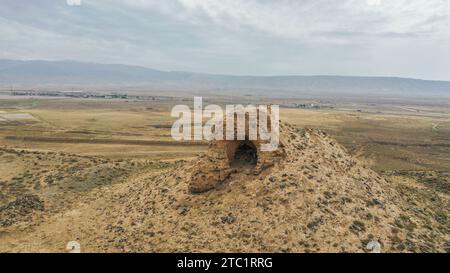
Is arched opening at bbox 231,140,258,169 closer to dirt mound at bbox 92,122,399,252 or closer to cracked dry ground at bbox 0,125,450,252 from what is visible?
dirt mound at bbox 92,122,399,252

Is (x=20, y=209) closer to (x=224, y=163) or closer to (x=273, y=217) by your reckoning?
(x=224, y=163)

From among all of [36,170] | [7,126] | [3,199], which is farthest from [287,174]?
[7,126]

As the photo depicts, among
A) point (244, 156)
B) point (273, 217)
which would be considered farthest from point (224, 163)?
point (273, 217)

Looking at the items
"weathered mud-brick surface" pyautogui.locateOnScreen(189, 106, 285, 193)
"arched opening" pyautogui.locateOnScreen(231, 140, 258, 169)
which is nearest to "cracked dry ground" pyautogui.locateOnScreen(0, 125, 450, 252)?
"weathered mud-brick surface" pyautogui.locateOnScreen(189, 106, 285, 193)

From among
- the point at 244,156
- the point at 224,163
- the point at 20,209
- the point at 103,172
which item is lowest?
the point at 20,209

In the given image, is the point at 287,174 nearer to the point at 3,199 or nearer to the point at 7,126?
the point at 3,199

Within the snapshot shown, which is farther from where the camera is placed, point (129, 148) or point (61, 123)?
point (61, 123)
